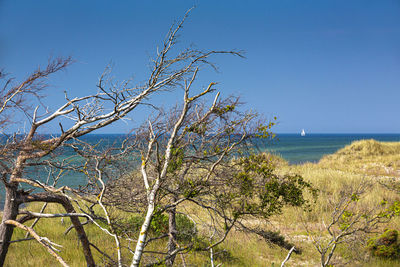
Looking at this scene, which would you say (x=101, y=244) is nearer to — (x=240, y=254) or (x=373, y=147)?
(x=240, y=254)

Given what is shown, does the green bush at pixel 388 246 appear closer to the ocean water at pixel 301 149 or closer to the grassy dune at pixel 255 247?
the grassy dune at pixel 255 247

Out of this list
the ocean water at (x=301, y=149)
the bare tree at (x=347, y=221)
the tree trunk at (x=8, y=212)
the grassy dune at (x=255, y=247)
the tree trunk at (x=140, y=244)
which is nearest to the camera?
the tree trunk at (x=140, y=244)

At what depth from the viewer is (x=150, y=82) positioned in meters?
5.02

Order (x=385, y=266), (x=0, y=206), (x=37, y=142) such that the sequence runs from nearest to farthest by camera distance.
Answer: (x=37, y=142) < (x=385, y=266) < (x=0, y=206)

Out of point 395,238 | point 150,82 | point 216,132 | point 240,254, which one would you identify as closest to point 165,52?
point 150,82

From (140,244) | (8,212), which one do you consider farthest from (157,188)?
(8,212)

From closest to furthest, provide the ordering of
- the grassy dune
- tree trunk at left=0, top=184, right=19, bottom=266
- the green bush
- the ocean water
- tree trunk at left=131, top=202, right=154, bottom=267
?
tree trunk at left=131, top=202, right=154, bottom=267 → tree trunk at left=0, top=184, right=19, bottom=266 → the grassy dune → the green bush → the ocean water

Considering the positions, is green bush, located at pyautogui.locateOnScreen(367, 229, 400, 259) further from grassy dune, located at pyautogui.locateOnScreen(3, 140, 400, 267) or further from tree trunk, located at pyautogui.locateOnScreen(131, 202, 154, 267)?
tree trunk, located at pyautogui.locateOnScreen(131, 202, 154, 267)

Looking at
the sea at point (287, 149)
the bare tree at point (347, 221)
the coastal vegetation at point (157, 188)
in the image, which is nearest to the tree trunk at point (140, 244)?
the coastal vegetation at point (157, 188)

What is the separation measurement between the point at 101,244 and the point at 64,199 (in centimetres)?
429

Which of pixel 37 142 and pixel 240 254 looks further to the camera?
pixel 240 254

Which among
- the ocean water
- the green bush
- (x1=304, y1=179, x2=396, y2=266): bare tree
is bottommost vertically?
the ocean water

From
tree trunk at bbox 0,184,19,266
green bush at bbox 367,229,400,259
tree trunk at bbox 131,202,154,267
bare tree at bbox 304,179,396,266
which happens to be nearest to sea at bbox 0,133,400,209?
tree trunk at bbox 0,184,19,266

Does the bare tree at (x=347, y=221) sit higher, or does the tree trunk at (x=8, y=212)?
the tree trunk at (x=8, y=212)
